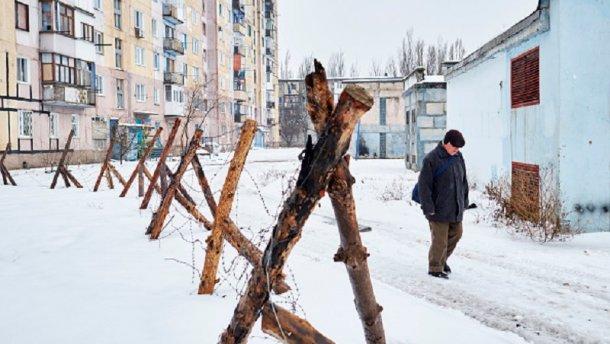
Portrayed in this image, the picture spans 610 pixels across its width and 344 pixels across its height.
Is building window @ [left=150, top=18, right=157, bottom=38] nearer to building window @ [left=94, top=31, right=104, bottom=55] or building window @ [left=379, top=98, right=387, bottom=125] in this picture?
building window @ [left=94, top=31, right=104, bottom=55]

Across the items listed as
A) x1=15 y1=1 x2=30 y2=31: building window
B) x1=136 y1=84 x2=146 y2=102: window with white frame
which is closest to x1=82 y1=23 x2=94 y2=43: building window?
x1=15 y1=1 x2=30 y2=31: building window

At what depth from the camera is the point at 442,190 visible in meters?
6.41

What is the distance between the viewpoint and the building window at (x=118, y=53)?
3556cm

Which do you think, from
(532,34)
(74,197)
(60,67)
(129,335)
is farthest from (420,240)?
(60,67)

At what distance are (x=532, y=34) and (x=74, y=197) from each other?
1073 centimetres

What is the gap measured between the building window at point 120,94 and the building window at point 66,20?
281 inches

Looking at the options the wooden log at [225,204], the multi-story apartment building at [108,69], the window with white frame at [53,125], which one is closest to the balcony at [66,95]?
the multi-story apartment building at [108,69]

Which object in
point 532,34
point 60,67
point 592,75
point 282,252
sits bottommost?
point 282,252

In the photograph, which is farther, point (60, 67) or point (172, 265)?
point (60, 67)

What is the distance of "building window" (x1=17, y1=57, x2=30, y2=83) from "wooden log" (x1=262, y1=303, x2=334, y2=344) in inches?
1087

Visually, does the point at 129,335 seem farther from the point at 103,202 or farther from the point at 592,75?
the point at 592,75

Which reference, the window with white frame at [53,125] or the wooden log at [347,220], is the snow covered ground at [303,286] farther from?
the window with white frame at [53,125]

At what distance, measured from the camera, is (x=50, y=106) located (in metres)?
28.3

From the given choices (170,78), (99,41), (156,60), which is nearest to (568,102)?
(99,41)
